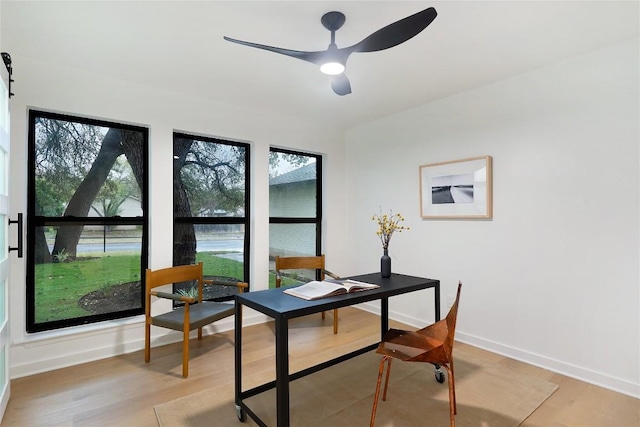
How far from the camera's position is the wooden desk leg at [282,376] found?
1.61 meters

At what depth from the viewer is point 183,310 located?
9.39 ft

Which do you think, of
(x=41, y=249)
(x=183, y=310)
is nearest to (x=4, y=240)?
(x=41, y=249)

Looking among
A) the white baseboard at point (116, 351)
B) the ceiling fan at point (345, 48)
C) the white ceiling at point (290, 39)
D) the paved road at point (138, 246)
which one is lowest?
the white baseboard at point (116, 351)

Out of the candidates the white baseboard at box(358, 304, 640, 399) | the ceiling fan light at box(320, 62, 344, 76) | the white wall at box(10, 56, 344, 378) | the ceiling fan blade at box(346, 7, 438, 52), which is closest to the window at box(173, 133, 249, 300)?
the white wall at box(10, 56, 344, 378)

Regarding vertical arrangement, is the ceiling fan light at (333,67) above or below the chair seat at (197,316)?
above

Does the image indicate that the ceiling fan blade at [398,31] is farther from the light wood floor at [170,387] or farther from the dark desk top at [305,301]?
the light wood floor at [170,387]

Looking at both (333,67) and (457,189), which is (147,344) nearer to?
(333,67)

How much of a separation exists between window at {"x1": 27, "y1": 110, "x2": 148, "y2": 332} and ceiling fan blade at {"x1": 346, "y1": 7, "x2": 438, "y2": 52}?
240 cm

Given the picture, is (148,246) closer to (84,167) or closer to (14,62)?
(84,167)

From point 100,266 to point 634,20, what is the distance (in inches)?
176

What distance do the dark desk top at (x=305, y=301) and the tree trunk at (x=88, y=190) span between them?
1882 millimetres

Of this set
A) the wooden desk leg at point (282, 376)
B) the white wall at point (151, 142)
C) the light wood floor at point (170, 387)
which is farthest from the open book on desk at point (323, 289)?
the white wall at point (151, 142)

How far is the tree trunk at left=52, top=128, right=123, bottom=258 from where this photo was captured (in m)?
2.86

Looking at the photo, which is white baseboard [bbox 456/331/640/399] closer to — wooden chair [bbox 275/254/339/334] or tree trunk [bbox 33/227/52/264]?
wooden chair [bbox 275/254/339/334]
